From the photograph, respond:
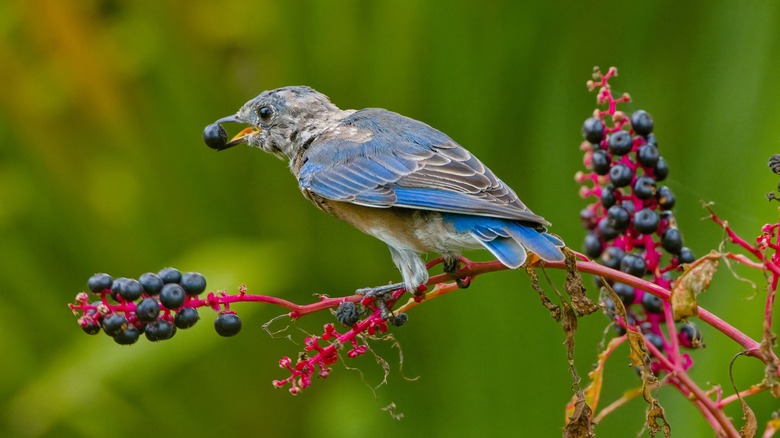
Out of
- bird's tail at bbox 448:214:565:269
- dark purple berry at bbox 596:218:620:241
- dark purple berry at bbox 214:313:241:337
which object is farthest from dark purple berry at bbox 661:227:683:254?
dark purple berry at bbox 214:313:241:337

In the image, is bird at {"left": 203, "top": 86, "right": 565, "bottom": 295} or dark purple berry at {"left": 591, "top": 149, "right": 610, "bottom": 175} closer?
dark purple berry at {"left": 591, "top": 149, "right": 610, "bottom": 175}

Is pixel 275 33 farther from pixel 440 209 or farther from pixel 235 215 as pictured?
pixel 440 209

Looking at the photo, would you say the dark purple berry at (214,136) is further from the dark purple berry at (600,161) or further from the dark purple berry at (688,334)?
the dark purple berry at (688,334)

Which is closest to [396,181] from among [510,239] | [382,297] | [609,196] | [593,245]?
[510,239]

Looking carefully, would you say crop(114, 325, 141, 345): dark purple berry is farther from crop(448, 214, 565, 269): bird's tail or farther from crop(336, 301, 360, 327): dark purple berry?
crop(448, 214, 565, 269): bird's tail

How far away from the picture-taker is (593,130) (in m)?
2.03

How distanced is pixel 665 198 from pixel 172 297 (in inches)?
39.7

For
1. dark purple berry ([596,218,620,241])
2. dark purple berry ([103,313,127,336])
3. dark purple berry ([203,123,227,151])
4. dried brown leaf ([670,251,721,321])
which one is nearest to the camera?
dried brown leaf ([670,251,721,321])

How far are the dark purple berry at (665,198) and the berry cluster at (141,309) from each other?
0.90 m

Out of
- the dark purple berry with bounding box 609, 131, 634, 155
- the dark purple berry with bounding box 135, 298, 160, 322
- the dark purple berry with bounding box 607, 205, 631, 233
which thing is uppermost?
the dark purple berry with bounding box 609, 131, 634, 155

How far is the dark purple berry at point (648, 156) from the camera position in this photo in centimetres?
203

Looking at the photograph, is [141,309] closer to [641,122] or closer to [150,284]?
[150,284]

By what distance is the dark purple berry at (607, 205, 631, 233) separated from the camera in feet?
6.59

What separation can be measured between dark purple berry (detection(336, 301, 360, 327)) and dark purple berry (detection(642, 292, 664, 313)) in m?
0.60
